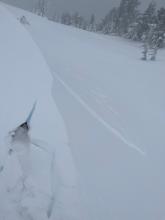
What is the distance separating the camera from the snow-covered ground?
767 cm

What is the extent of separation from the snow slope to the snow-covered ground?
76mm

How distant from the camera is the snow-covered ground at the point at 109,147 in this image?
25.2ft

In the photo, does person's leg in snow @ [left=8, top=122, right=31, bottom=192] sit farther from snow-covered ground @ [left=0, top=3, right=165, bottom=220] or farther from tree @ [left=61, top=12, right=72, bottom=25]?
tree @ [left=61, top=12, right=72, bottom=25]

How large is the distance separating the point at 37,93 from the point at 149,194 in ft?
16.4

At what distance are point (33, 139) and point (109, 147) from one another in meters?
2.99

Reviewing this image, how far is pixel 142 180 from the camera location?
30.0ft

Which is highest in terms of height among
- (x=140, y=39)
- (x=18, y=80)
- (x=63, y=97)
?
(x=18, y=80)

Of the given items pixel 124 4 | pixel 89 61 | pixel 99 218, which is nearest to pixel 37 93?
pixel 99 218

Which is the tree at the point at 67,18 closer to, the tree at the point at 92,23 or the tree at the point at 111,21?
the tree at the point at 92,23

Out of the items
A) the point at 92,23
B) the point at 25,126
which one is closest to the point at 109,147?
the point at 25,126

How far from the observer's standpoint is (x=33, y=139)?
8.33 metres

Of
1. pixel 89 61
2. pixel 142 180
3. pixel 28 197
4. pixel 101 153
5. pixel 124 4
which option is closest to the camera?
pixel 28 197

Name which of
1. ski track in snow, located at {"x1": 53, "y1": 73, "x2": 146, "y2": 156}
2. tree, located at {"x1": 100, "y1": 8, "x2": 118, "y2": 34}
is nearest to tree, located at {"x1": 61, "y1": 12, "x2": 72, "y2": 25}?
tree, located at {"x1": 100, "y1": 8, "x2": 118, "y2": 34}

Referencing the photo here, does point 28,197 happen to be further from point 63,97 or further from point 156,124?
point 156,124
